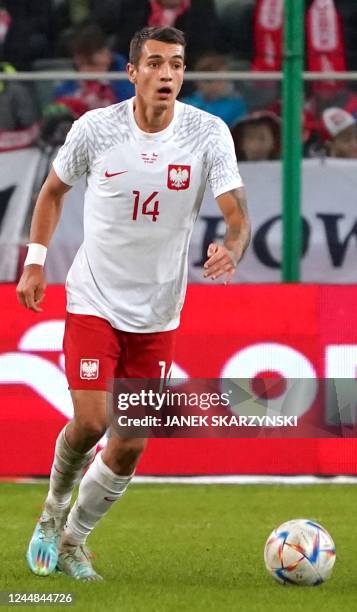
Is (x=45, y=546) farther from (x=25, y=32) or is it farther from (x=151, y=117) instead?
(x=25, y=32)

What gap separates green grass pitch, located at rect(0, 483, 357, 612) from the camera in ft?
18.3

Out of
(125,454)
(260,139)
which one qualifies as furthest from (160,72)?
(260,139)

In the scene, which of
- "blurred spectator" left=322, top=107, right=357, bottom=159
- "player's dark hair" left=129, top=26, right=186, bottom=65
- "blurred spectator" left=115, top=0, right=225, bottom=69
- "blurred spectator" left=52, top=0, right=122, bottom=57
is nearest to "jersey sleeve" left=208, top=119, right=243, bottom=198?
"player's dark hair" left=129, top=26, right=186, bottom=65

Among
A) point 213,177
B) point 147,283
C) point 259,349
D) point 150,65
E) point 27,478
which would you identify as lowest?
point 27,478

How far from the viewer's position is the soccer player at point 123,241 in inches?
232

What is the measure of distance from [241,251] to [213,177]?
45 centimetres

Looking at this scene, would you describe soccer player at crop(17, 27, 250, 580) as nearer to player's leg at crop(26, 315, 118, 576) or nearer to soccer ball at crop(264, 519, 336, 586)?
player's leg at crop(26, 315, 118, 576)

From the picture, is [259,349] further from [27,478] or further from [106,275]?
[106,275]

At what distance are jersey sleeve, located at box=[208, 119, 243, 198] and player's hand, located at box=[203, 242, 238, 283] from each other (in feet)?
1.63

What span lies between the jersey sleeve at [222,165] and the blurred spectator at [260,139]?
491 centimetres

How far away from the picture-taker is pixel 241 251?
559cm

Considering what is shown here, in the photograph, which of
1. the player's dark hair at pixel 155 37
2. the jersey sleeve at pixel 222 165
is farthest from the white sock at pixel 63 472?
the player's dark hair at pixel 155 37

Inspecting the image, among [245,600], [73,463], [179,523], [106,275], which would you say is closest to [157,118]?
[106,275]

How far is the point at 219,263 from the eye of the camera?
534 cm
